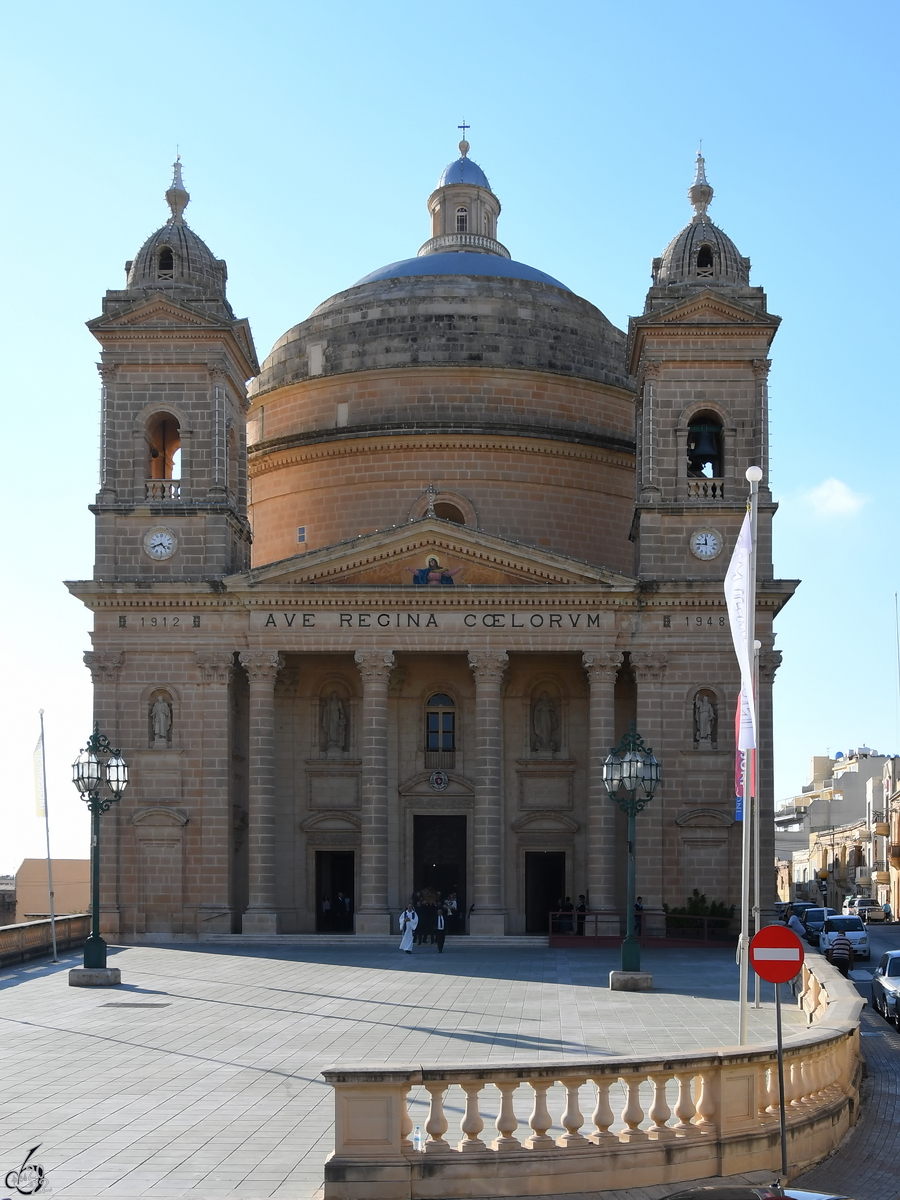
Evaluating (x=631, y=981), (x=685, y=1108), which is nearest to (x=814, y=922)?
(x=631, y=981)

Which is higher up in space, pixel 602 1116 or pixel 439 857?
pixel 602 1116

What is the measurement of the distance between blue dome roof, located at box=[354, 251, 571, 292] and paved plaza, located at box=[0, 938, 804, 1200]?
26540 mm

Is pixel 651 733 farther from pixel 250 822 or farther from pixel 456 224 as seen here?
pixel 456 224

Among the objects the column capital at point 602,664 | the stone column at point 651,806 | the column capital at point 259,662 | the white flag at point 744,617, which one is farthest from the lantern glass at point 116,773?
the white flag at point 744,617

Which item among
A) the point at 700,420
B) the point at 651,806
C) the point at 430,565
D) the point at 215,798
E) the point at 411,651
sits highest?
the point at 700,420

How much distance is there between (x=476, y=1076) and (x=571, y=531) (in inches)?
1506

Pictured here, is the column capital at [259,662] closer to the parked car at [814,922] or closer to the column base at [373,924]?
the column base at [373,924]

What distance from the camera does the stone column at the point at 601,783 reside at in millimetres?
41406

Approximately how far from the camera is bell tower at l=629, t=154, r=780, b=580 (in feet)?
142

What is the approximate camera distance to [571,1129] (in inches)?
498

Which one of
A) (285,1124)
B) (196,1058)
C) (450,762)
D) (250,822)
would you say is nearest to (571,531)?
(450,762)

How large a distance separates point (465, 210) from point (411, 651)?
84.9 ft

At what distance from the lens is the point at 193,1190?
1262 centimetres

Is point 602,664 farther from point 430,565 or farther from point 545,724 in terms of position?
point 430,565
